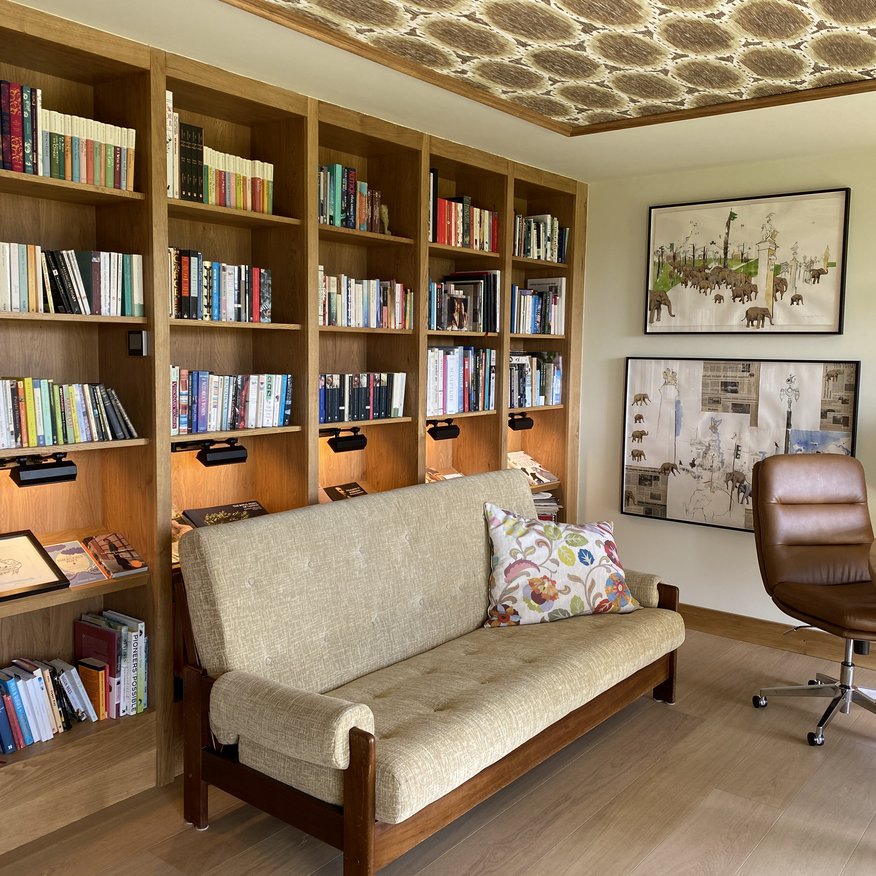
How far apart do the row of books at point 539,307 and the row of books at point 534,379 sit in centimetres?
15

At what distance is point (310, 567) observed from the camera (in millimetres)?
2830

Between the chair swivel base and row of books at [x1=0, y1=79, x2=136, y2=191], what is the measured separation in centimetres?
310

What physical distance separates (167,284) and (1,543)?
3.17 ft

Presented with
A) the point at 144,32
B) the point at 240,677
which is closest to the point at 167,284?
the point at 144,32

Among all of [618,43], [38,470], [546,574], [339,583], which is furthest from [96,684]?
[618,43]

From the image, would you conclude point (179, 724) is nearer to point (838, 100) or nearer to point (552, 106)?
point (552, 106)

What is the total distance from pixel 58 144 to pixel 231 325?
0.79 metres

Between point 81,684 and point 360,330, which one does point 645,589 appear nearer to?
point 360,330

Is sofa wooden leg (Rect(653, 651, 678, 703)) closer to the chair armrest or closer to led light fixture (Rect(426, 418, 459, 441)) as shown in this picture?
the chair armrest

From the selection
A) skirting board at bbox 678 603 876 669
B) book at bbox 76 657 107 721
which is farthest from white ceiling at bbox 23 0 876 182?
skirting board at bbox 678 603 876 669

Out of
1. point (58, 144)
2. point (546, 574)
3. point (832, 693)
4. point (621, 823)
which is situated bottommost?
point (621, 823)

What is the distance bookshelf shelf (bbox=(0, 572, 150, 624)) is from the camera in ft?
8.27

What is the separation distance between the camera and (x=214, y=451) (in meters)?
3.21

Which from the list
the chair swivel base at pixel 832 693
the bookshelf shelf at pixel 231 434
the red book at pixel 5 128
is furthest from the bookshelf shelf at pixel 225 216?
the chair swivel base at pixel 832 693
